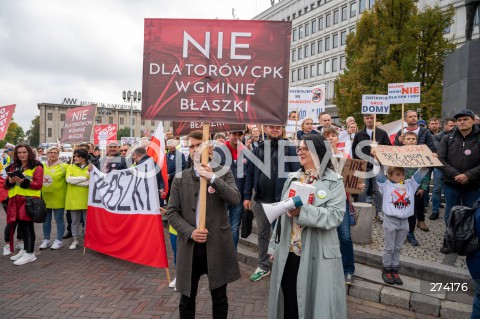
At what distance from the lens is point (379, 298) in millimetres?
4266

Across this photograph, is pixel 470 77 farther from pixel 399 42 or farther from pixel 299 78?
pixel 299 78

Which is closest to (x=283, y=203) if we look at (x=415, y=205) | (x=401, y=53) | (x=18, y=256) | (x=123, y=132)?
(x=415, y=205)

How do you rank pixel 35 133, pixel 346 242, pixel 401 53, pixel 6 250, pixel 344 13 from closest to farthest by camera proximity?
pixel 346 242
pixel 6 250
pixel 401 53
pixel 344 13
pixel 35 133

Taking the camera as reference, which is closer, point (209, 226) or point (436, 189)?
point (209, 226)

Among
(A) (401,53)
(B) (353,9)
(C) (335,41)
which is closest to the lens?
(A) (401,53)

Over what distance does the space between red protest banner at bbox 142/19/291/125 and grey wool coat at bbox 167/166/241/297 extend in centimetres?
62

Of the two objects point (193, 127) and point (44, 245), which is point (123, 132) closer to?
point (44, 245)

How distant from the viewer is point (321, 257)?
277cm

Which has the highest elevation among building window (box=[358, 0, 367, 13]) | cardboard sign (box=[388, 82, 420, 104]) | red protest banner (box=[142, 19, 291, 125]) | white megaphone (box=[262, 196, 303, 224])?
building window (box=[358, 0, 367, 13])

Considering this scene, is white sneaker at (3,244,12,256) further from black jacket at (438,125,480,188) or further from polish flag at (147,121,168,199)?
black jacket at (438,125,480,188)

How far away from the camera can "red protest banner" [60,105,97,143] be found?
29.8 ft

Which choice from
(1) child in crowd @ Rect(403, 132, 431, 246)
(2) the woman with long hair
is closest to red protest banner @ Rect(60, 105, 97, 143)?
(2) the woman with long hair

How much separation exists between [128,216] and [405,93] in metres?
7.59

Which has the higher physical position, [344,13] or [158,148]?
[344,13]
